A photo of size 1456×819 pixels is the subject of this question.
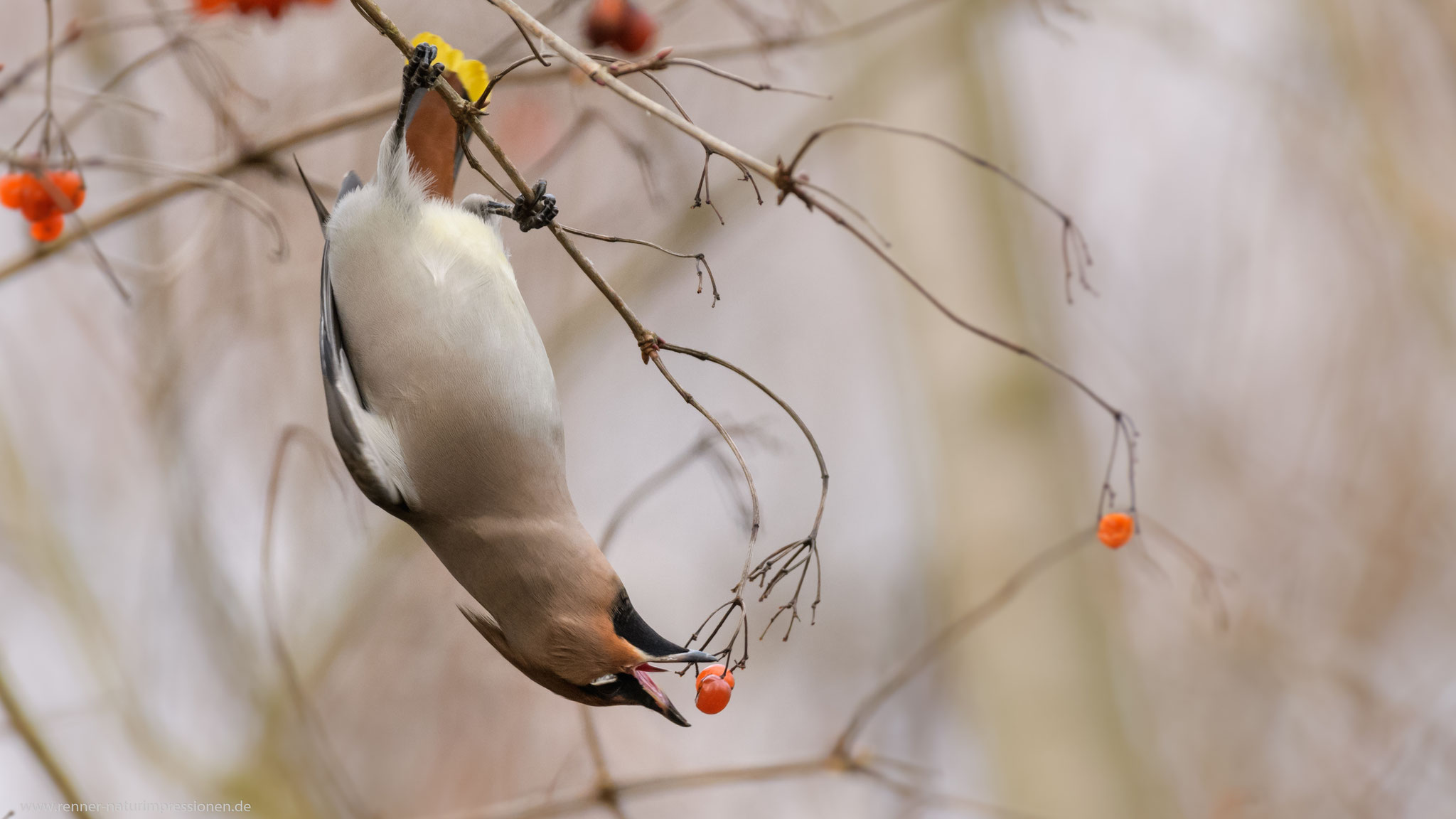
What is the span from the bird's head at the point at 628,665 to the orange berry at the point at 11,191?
1.47m

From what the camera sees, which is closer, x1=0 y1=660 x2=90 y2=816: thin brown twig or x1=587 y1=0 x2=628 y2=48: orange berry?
x1=0 y1=660 x2=90 y2=816: thin brown twig

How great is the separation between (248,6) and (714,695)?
1.88 m

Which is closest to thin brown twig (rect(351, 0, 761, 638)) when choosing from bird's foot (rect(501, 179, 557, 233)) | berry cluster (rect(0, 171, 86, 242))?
bird's foot (rect(501, 179, 557, 233))

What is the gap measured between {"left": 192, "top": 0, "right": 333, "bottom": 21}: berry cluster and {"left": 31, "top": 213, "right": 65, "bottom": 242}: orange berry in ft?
1.77

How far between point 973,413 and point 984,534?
0.64 meters

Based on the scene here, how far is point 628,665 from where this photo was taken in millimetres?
2180

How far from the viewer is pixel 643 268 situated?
14.9 ft

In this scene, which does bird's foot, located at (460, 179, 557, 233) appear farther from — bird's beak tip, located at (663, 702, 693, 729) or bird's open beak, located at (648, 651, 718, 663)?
bird's beak tip, located at (663, 702, 693, 729)

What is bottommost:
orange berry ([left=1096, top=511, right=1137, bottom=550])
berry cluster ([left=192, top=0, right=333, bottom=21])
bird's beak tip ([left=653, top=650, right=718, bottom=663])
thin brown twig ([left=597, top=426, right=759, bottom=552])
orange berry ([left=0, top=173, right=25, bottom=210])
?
bird's beak tip ([left=653, top=650, right=718, bottom=663])

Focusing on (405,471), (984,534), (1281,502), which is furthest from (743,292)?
(405,471)

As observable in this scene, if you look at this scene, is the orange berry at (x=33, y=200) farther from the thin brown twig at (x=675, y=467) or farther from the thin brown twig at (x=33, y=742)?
the thin brown twig at (x=675, y=467)

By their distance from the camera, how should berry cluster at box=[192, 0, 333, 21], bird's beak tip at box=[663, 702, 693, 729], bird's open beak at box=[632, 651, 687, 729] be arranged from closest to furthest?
bird's beak tip at box=[663, 702, 693, 729]
bird's open beak at box=[632, 651, 687, 729]
berry cluster at box=[192, 0, 333, 21]

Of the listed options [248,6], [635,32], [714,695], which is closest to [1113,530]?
[714,695]

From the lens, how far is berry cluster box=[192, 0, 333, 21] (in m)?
2.57
